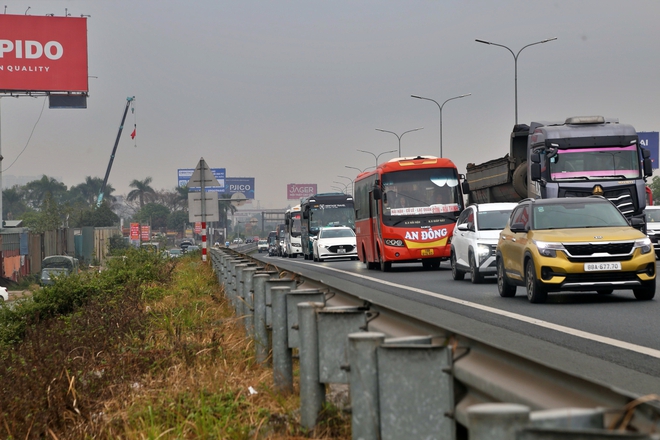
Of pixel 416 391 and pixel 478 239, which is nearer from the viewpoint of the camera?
pixel 416 391

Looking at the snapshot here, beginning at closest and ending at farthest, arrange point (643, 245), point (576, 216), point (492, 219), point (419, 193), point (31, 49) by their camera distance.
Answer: point (643, 245)
point (576, 216)
point (492, 219)
point (419, 193)
point (31, 49)

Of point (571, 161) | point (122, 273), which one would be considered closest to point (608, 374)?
point (122, 273)

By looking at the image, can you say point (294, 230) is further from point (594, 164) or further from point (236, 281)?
point (236, 281)

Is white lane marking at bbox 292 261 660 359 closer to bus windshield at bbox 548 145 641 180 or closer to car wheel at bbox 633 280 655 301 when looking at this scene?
car wheel at bbox 633 280 655 301

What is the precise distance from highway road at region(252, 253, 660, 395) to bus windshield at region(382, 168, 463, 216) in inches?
296

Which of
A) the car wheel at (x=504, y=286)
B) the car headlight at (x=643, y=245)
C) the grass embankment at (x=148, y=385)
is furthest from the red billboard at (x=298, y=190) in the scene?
the grass embankment at (x=148, y=385)

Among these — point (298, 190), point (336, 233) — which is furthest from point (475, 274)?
point (298, 190)

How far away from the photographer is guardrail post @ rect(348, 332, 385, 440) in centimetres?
398

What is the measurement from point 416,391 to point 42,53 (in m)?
69.4

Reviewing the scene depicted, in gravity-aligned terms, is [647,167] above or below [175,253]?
above

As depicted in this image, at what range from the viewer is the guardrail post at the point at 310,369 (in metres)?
5.16

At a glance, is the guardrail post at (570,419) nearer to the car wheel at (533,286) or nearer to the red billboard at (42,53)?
the car wheel at (533,286)

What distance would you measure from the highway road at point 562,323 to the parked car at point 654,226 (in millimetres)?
12908

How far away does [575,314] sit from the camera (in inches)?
546
